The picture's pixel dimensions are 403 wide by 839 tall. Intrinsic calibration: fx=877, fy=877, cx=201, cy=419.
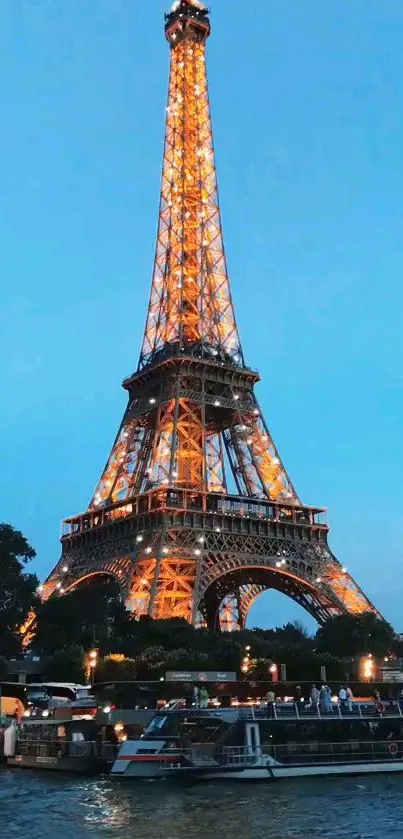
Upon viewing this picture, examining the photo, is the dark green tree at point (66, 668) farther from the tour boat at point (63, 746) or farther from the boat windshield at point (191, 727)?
the boat windshield at point (191, 727)

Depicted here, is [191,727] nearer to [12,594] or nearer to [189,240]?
[12,594]

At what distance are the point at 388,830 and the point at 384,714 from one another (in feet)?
42.2

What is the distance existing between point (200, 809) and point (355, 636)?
37.7 meters

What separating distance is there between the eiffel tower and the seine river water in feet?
88.4

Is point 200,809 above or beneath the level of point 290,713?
beneath

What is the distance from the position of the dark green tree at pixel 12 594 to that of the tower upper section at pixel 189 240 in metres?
20.0

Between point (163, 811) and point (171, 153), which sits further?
point (171, 153)

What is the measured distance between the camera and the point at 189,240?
243ft

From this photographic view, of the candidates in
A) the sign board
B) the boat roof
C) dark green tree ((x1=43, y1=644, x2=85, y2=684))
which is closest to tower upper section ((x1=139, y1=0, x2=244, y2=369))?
dark green tree ((x1=43, y1=644, x2=85, y2=684))

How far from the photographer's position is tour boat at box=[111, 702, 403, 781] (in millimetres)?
28828

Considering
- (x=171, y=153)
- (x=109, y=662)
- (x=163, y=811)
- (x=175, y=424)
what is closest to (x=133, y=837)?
(x=163, y=811)

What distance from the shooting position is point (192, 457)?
2547 inches

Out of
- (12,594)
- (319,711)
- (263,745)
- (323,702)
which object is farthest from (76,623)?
(263,745)

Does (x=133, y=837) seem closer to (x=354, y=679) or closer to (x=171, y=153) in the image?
(x=354, y=679)
